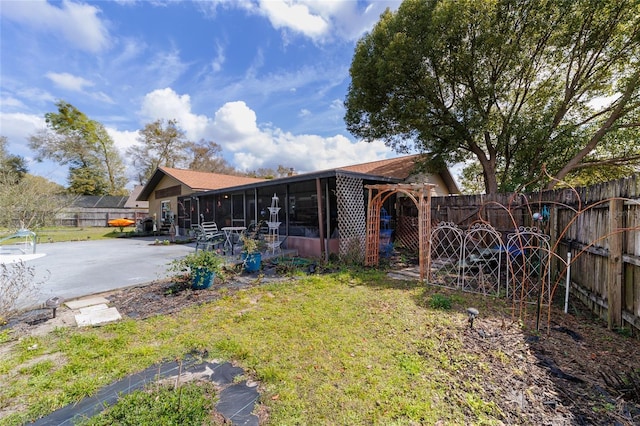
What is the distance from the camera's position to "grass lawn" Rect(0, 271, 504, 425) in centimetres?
202

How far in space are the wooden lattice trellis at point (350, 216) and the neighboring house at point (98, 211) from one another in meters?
20.8

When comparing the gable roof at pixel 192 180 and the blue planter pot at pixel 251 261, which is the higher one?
the gable roof at pixel 192 180

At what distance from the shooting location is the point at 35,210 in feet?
43.7

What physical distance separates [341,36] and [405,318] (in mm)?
9455

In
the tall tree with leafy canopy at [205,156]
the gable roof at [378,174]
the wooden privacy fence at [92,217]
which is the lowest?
the wooden privacy fence at [92,217]

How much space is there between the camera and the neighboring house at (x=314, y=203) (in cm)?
733

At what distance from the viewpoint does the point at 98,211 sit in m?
23.6

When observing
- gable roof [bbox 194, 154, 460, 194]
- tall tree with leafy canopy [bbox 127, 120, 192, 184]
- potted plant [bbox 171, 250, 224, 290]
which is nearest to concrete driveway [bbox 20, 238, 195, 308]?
potted plant [bbox 171, 250, 224, 290]

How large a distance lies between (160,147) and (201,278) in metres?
27.6

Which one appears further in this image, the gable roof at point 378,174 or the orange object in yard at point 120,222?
the orange object in yard at point 120,222

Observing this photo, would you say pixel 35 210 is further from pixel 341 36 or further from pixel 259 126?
pixel 341 36

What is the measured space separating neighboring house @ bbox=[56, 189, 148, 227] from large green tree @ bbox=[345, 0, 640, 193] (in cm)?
2169

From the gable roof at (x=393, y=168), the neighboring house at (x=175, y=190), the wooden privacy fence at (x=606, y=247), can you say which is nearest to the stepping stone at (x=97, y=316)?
the wooden privacy fence at (x=606, y=247)

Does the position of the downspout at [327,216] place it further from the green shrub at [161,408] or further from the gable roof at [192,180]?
the gable roof at [192,180]
